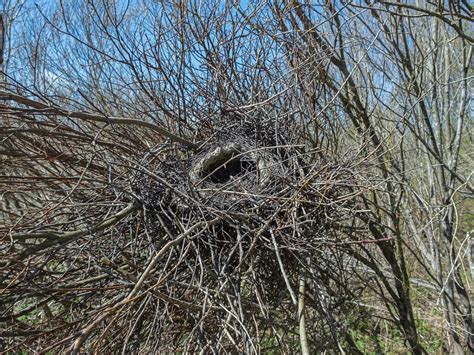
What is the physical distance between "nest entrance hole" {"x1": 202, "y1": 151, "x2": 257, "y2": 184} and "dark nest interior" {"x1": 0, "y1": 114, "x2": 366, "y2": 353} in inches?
1.3

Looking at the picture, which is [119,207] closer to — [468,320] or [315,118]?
[315,118]

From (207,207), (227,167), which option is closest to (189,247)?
(207,207)

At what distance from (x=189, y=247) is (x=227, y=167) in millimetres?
574

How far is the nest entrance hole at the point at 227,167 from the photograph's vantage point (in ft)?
6.10

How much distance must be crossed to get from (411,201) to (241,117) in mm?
1362

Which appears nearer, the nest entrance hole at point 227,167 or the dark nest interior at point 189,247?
the dark nest interior at point 189,247

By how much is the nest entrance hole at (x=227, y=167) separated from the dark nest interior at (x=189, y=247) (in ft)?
0.11

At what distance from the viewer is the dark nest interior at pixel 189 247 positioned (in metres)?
1.48

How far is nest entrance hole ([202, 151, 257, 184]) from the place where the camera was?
1.86 metres

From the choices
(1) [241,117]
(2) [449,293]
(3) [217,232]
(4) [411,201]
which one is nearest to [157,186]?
(3) [217,232]

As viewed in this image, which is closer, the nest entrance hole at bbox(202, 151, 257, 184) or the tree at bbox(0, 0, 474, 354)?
the tree at bbox(0, 0, 474, 354)

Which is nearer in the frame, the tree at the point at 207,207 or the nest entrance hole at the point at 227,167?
the tree at the point at 207,207

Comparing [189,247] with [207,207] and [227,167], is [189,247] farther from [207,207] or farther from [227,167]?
[227,167]

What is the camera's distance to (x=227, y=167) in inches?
79.6
